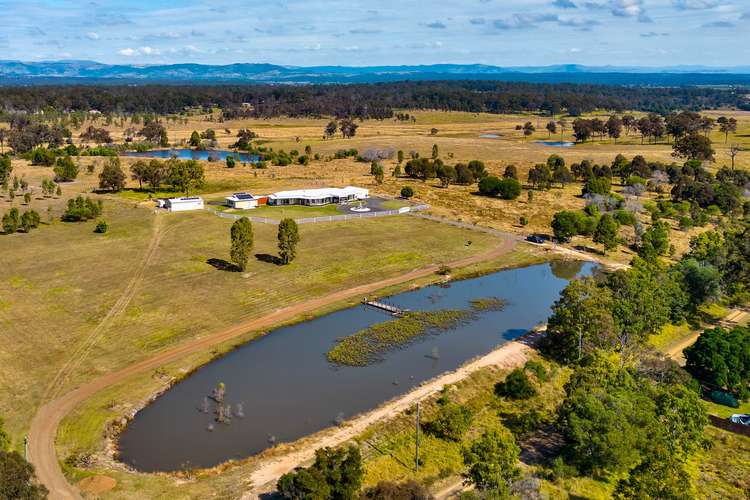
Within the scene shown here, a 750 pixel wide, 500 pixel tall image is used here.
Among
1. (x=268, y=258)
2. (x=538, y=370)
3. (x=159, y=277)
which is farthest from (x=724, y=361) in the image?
(x=159, y=277)

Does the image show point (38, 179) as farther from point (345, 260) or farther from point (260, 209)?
point (345, 260)

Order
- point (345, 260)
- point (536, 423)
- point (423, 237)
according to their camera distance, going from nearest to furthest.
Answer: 1. point (536, 423)
2. point (345, 260)
3. point (423, 237)

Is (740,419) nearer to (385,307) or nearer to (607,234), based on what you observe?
(385,307)

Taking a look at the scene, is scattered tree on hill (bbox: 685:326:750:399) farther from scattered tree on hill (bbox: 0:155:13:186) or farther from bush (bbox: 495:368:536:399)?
scattered tree on hill (bbox: 0:155:13:186)

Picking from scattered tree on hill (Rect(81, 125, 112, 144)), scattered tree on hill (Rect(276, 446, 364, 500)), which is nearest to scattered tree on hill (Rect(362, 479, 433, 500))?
scattered tree on hill (Rect(276, 446, 364, 500))

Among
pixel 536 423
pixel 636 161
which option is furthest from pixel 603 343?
pixel 636 161

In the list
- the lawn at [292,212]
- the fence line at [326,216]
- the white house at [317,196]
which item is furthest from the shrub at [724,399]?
the white house at [317,196]

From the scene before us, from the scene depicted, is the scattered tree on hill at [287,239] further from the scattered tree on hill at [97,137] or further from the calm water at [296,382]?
the scattered tree on hill at [97,137]
